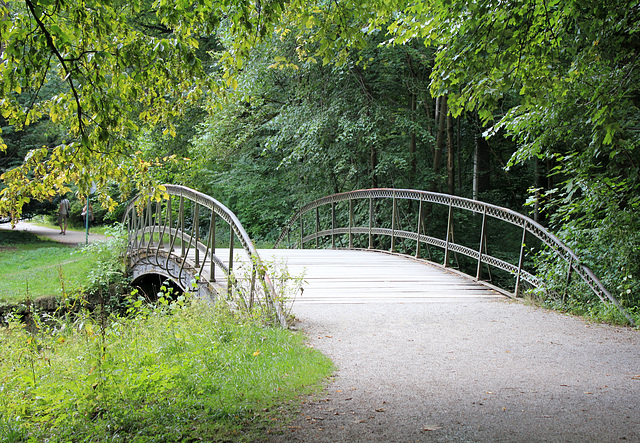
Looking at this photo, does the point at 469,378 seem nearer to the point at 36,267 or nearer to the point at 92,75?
the point at 92,75

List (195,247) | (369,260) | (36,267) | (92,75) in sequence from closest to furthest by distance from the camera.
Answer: (92,75) → (195,247) → (369,260) → (36,267)

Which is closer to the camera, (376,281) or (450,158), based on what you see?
(376,281)

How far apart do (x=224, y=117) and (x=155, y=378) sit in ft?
43.9

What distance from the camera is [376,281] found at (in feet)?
28.5

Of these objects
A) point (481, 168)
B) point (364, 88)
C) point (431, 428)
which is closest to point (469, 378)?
point (431, 428)

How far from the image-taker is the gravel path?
10.5 feet

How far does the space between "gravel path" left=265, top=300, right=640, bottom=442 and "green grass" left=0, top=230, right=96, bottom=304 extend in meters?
7.09

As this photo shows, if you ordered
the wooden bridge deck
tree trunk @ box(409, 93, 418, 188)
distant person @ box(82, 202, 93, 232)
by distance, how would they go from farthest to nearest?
1. tree trunk @ box(409, 93, 418, 188)
2. distant person @ box(82, 202, 93, 232)
3. the wooden bridge deck

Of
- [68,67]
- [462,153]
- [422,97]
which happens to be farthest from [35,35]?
[462,153]

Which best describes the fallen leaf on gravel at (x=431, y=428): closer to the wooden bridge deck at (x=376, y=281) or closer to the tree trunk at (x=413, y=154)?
the wooden bridge deck at (x=376, y=281)

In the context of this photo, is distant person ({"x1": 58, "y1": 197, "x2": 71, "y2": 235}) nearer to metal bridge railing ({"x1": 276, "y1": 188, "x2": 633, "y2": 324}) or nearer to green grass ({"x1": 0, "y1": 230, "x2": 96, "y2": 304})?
green grass ({"x1": 0, "y1": 230, "x2": 96, "y2": 304})

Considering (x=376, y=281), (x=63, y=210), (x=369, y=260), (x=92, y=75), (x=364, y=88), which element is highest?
(x=364, y=88)

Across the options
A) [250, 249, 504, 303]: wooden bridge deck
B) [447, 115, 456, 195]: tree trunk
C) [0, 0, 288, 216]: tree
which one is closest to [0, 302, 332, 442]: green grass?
[0, 0, 288, 216]: tree

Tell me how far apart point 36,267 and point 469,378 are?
1563 cm
